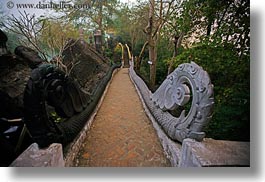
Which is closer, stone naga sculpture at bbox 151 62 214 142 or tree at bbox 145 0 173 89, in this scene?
stone naga sculpture at bbox 151 62 214 142

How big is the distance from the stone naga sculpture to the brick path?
0.23 meters

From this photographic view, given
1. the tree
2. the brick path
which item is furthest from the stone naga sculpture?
the tree

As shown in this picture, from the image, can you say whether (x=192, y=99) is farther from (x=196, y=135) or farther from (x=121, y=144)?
(x=121, y=144)

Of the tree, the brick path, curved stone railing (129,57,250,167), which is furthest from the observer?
the tree

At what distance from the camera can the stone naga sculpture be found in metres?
1.11

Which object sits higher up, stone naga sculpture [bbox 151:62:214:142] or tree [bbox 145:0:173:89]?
tree [bbox 145:0:173:89]

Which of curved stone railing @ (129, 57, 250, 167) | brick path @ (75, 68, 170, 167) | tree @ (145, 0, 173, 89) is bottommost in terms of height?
brick path @ (75, 68, 170, 167)

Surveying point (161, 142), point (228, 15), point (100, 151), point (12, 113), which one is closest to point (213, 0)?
point (228, 15)

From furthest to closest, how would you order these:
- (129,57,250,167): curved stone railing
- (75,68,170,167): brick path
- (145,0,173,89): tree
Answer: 1. (145,0,173,89): tree
2. (75,68,170,167): brick path
3. (129,57,250,167): curved stone railing

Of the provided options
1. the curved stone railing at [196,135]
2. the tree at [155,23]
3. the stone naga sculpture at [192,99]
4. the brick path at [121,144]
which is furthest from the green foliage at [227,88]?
the tree at [155,23]

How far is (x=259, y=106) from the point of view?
1314mm

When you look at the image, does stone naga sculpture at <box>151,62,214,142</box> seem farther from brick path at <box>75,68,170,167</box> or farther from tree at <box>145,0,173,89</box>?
tree at <box>145,0,173,89</box>

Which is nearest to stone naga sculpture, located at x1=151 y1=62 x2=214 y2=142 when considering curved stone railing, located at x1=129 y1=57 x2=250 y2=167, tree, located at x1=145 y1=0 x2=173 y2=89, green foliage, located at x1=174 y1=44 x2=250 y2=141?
curved stone railing, located at x1=129 y1=57 x2=250 y2=167

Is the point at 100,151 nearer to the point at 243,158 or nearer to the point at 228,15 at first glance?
the point at 243,158
